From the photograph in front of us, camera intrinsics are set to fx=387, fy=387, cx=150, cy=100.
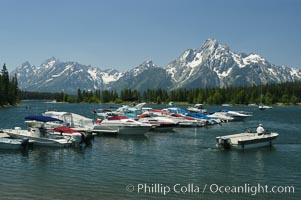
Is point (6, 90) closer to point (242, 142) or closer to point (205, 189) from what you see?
point (242, 142)

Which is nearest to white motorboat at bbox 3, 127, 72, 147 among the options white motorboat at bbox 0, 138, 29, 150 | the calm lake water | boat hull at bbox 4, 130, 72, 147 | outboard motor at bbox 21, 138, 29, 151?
boat hull at bbox 4, 130, 72, 147

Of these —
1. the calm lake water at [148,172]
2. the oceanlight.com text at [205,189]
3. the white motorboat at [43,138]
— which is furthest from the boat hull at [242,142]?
the white motorboat at [43,138]

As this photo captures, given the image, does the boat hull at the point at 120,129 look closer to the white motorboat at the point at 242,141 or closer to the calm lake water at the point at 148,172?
the calm lake water at the point at 148,172

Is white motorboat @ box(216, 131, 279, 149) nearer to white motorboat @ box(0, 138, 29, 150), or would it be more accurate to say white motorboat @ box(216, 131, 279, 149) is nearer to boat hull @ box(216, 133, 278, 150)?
boat hull @ box(216, 133, 278, 150)

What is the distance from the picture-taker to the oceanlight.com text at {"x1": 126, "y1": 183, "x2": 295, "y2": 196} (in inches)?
1195


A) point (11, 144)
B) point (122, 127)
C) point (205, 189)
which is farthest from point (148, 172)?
point (122, 127)

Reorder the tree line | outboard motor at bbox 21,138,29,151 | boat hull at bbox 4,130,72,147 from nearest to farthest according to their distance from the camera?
outboard motor at bbox 21,138,29,151, boat hull at bbox 4,130,72,147, the tree line

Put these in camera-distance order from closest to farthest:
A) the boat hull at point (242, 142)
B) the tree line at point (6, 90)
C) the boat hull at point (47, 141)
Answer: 1. the boat hull at point (47, 141)
2. the boat hull at point (242, 142)
3. the tree line at point (6, 90)

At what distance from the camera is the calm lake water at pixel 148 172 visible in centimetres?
2988

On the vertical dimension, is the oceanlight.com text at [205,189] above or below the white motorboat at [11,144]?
below

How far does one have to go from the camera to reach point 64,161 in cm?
4225

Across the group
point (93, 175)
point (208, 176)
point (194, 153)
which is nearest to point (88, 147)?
point (194, 153)

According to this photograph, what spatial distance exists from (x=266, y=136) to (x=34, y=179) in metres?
34.8

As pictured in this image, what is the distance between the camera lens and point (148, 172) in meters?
37.1
